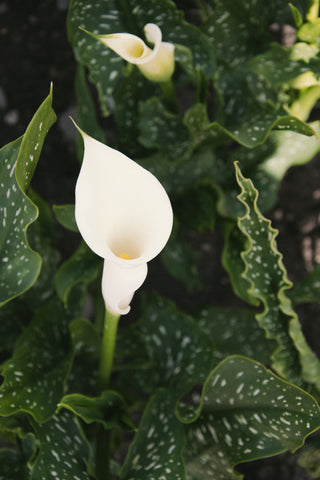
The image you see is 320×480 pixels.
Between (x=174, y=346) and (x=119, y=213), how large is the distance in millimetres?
404

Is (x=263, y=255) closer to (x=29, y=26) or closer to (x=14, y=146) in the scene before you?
(x=14, y=146)

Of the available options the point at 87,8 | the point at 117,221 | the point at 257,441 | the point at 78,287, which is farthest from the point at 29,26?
the point at 257,441

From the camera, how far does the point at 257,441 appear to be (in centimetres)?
81

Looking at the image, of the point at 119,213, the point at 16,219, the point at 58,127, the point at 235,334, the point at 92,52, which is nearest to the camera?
the point at 119,213

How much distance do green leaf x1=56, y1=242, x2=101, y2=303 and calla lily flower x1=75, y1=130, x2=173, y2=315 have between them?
0.68 ft

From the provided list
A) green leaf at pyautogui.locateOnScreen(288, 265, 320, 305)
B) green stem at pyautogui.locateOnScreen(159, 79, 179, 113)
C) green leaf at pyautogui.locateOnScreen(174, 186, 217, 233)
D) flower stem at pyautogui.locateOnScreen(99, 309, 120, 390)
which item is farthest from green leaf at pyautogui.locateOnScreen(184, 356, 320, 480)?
green stem at pyautogui.locateOnScreen(159, 79, 179, 113)

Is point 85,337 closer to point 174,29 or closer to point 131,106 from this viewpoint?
point 131,106

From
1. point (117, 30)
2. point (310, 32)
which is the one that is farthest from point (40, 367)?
point (310, 32)

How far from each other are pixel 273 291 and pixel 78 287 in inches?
14.6

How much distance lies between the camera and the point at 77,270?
3.02ft

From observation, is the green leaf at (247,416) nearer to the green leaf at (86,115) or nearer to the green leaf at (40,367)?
the green leaf at (40,367)

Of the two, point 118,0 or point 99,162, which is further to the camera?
point 118,0

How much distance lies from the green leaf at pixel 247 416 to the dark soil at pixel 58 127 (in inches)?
20.1

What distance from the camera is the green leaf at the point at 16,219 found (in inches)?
28.5
